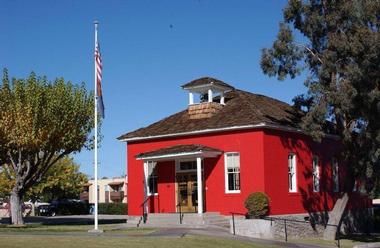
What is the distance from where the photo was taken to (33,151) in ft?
113

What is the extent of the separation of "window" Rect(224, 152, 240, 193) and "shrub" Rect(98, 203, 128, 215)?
34123 mm

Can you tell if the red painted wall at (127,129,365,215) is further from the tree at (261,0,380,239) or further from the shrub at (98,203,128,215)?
the shrub at (98,203,128,215)

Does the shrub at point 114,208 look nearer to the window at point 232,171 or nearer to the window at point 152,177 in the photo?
the window at point 152,177

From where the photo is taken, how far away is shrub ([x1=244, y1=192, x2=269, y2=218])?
1192 inches

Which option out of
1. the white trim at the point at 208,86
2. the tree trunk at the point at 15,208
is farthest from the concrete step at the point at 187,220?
the white trim at the point at 208,86

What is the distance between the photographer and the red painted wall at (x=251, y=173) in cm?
3269

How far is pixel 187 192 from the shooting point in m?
35.2

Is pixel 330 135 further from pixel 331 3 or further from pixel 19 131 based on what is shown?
pixel 19 131

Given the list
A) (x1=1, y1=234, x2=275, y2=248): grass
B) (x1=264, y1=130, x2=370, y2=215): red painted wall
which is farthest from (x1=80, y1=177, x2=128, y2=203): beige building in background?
(x1=1, y1=234, x2=275, y2=248): grass

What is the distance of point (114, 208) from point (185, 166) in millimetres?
34529

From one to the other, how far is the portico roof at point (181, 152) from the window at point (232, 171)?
66 cm

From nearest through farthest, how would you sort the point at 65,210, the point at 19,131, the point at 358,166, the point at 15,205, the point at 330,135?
1. the point at 358,166
2. the point at 19,131
3. the point at 15,205
4. the point at 330,135
5. the point at 65,210

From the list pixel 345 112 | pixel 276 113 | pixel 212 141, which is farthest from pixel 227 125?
pixel 345 112

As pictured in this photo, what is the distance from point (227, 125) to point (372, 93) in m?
8.42
